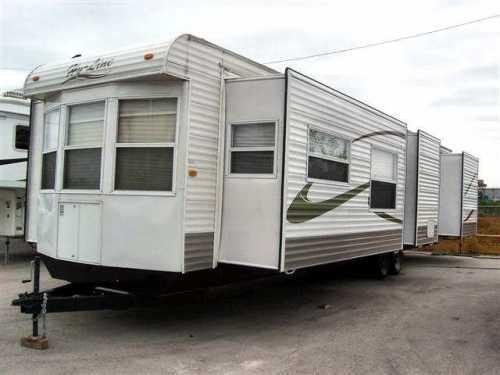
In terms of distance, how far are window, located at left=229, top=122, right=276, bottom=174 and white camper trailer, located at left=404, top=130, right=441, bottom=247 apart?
5267 mm

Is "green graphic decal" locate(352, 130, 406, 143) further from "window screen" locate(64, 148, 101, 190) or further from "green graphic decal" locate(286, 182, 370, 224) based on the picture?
"window screen" locate(64, 148, 101, 190)

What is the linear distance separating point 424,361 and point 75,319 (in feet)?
13.6

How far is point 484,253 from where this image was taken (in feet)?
51.9

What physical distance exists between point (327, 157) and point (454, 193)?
7157 mm

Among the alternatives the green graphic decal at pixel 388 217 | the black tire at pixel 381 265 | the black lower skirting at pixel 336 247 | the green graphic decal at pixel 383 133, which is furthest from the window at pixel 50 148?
the black tire at pixel 381 265

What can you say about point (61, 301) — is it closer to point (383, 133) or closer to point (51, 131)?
point (51, 131)

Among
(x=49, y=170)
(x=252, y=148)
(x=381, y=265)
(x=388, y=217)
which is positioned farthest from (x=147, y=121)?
(x=381, y=265)

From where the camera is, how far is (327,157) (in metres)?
6.96

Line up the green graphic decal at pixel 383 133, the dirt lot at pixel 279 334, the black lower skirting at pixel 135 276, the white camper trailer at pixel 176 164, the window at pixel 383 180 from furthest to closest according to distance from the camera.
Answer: the window at pixel 383 180 < the green graphic decal at pixel 383 133 < the black lower skirting at pixel 135 276 < the white camper trailer at pixel 176 164 < the dirt lot at pixel 279 334

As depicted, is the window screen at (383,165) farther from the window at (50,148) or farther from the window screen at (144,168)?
the window at (50,148)

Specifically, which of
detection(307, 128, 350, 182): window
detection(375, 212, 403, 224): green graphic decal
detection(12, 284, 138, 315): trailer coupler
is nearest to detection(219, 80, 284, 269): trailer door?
detection(307, 128, 350, 182): window

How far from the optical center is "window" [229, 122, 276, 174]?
6074 mm

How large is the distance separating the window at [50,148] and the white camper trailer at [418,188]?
6708mm

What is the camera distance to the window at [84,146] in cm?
602
